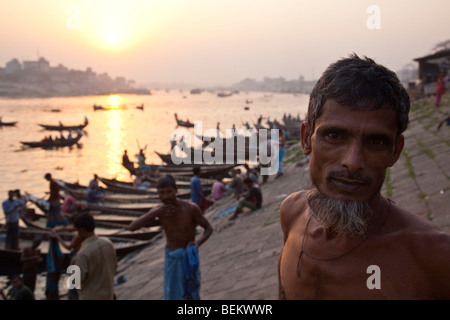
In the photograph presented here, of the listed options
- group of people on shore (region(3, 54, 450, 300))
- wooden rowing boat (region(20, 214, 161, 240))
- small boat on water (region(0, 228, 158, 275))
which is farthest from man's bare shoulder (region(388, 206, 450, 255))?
wooden rowing boat (region(20, 214, 161, 240))

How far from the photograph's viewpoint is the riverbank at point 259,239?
5.74 meters

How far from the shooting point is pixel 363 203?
1.48m

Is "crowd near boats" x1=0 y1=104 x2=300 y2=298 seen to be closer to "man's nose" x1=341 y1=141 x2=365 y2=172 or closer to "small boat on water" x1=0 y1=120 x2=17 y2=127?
"man's nose" x1=341 y1=141 x2=365 y2=172

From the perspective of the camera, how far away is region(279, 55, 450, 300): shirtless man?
4.60 ft

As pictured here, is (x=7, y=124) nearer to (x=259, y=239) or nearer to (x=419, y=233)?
(x=259, y=239)

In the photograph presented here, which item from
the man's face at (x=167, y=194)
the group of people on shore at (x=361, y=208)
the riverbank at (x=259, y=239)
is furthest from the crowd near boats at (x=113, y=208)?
the group of people on shore at (x=361, y=208)

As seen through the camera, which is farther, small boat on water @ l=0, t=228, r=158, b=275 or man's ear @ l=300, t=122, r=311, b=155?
small boat on water @ l=0, t=228, r=158, b=275

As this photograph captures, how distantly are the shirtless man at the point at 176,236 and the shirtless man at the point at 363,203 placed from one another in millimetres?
3469

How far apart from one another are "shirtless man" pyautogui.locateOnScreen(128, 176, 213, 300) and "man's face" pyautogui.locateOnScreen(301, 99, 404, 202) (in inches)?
140

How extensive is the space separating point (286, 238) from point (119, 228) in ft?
38.0

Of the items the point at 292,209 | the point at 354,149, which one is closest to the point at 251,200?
the point at 292,209

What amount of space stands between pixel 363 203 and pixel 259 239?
6.29m

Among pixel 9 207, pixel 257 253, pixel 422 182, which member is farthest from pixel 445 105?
pixel 9 207
